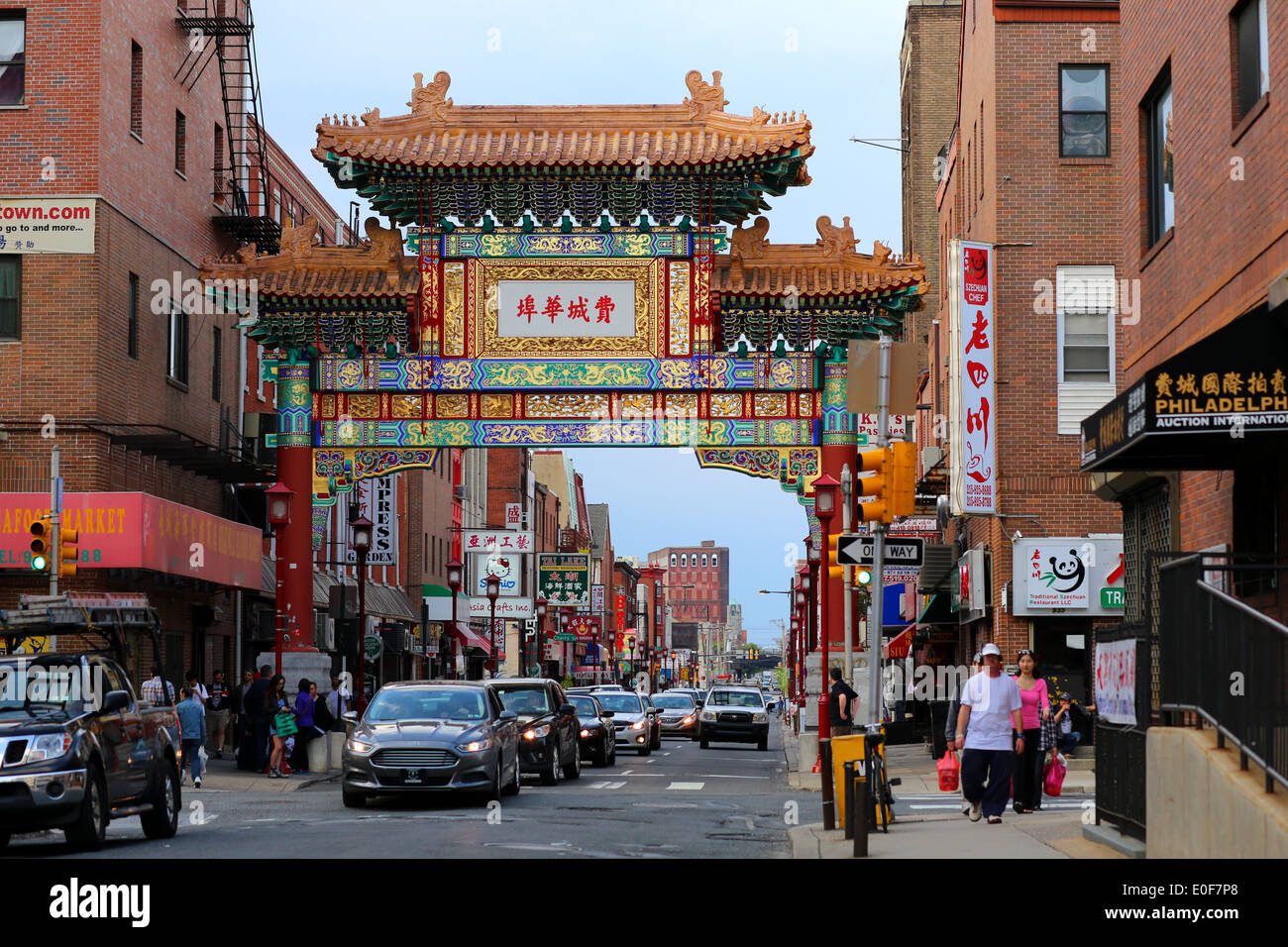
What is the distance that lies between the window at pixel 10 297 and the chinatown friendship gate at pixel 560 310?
3462 millimetres

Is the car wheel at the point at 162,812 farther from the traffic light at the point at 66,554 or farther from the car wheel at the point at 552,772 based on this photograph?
the car wheel at the point at 552,772

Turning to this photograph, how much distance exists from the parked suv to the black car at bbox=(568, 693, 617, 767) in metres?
12.8

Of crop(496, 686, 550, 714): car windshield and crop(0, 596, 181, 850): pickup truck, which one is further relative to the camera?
crop(496, 686, 550, 714): car windshield

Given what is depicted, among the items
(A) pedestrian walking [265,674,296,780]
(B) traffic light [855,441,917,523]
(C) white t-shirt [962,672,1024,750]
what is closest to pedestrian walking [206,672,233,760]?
(A) pedestrian walking [265,674,296,780]

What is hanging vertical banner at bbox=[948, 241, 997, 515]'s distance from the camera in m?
32.4

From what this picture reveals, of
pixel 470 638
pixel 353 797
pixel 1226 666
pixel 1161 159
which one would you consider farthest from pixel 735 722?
pixel 1226 666

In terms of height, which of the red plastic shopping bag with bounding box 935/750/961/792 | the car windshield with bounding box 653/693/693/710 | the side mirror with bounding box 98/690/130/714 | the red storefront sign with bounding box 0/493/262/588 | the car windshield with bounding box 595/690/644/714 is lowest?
the car windshield with bounding box 653/693/693/710

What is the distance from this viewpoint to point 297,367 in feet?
112

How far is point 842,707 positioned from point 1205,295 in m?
13.7

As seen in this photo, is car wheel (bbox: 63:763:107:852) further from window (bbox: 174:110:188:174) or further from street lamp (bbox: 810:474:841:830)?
window (bbox: 174:110:188:174)

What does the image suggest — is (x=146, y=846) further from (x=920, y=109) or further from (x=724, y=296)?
(x=920, y=109)

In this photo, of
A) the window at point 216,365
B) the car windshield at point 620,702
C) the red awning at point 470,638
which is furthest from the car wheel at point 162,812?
the red awning at point 470,638

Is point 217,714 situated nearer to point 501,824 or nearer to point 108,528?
point 108,528

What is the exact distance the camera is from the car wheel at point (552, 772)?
28.1 metres
